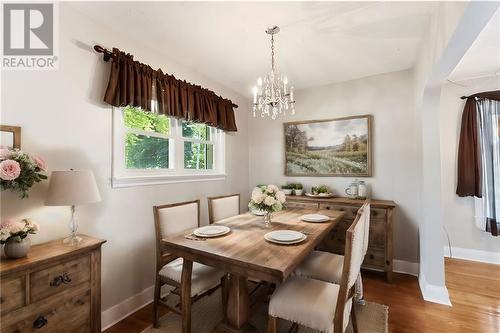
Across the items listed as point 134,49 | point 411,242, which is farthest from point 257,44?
point 411,242

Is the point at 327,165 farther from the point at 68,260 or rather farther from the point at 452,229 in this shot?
the point at 68,260

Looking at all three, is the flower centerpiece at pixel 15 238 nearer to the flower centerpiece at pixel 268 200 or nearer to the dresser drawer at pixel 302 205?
the flower centerpiece at pixel 268 200

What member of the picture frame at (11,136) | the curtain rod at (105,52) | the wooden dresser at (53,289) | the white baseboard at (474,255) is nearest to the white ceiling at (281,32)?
the curtain rod at (105,52)

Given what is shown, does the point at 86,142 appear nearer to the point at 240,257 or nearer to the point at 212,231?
the point at 212,231

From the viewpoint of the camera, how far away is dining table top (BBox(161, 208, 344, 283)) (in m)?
1.31

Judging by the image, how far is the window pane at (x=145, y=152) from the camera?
230 centimetres

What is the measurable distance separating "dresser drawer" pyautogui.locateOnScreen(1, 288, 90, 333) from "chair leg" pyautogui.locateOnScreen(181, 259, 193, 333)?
606mm

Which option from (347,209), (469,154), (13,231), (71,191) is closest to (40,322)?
(13,231)

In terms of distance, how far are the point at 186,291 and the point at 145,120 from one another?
1.68 m

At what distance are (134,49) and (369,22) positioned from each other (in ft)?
6.93

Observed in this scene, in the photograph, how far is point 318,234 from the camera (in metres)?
1.84

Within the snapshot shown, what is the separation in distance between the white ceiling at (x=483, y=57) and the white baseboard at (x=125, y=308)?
12.6 feet

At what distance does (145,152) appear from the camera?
246 centimetres

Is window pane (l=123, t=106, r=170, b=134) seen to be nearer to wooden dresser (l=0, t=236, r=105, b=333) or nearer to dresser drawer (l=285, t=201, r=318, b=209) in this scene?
wooden dresser (l=0, t=236, r=105, b=333)
